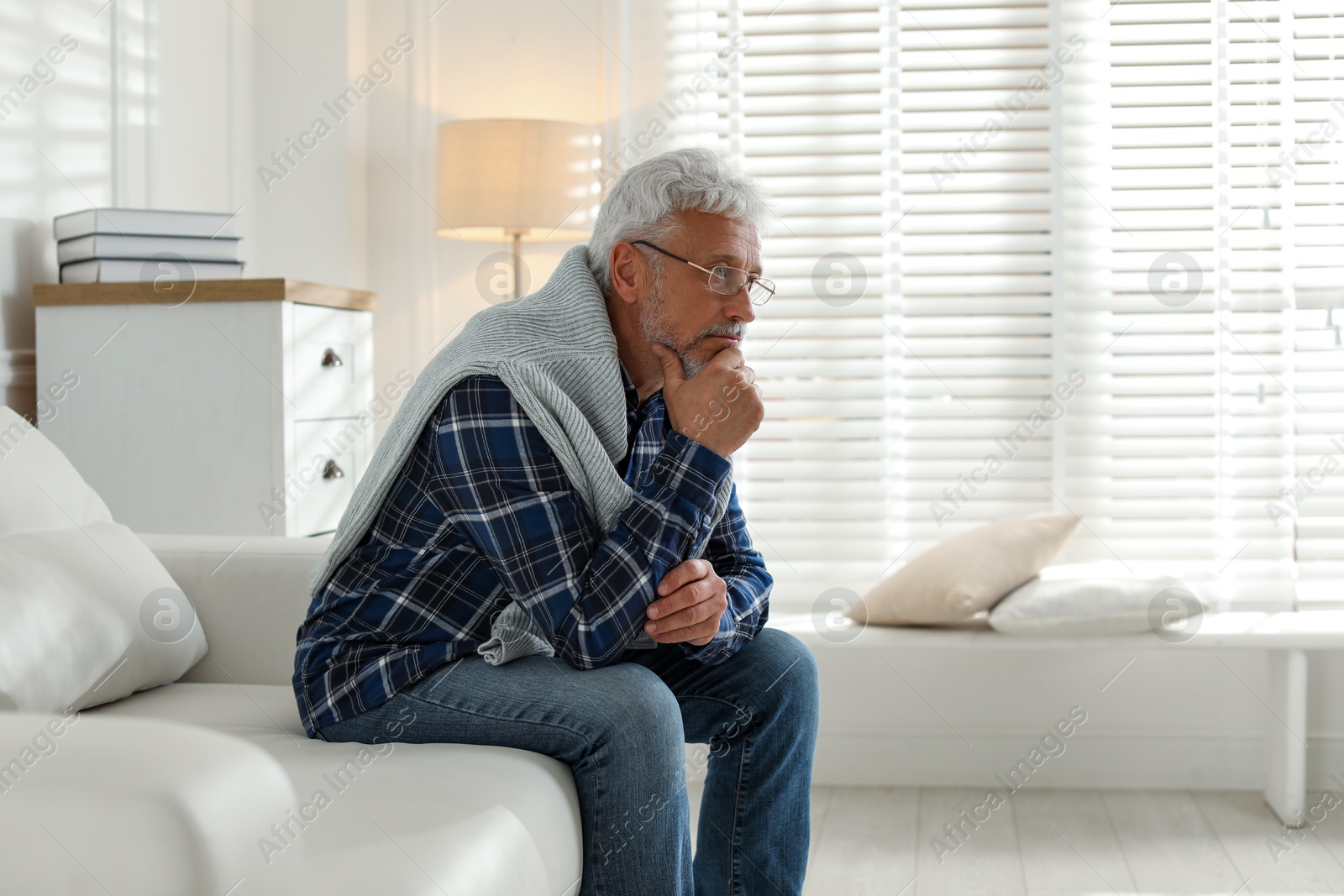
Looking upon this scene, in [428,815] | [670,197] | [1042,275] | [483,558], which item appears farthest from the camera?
[1042,275]

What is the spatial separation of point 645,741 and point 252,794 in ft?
1.95

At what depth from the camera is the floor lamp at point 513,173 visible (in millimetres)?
2615

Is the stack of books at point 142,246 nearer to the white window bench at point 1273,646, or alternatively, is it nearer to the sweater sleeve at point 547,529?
the sweater sleeve at point 547,529

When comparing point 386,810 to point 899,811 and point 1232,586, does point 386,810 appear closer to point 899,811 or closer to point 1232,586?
point 899,811

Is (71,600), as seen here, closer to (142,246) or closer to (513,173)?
(142,246)

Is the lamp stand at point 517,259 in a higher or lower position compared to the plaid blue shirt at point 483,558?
higher

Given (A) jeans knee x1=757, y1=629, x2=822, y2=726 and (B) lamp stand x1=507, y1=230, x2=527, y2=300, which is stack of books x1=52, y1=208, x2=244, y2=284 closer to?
(B) lamp stand x1=507, y1=230, x2=527, y2=300

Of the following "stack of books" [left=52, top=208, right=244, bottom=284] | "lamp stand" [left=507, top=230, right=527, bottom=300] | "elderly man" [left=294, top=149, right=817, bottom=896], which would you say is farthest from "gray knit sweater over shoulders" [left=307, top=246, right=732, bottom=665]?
"lamp stand" [left=507, top=230, right=527, bottom=300]

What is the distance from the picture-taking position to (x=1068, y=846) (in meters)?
2.18

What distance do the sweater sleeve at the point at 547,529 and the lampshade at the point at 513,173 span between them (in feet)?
4.77

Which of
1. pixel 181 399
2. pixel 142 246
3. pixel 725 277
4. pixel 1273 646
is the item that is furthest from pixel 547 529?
pixel 1273 646

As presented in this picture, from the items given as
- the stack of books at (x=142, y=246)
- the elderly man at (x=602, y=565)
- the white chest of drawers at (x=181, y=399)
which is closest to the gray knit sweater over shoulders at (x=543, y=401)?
the elderly man at (x=602, y=565)

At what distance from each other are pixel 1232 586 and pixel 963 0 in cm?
155

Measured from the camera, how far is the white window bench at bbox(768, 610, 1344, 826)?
7.43 ft
